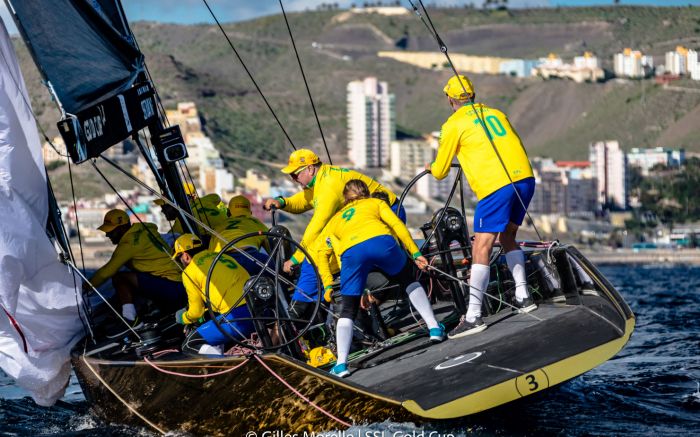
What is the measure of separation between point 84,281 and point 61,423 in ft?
3.78

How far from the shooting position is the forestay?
9.62 m

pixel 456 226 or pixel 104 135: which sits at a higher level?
pixel 104 135

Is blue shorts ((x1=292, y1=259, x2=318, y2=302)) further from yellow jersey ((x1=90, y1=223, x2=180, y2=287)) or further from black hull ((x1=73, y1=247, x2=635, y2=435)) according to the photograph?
yellow jersey ((x1=90, y1=223, x2=180, y2=287))

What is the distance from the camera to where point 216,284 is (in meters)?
8.86

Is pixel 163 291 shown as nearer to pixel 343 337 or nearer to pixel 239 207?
pixel 239 207

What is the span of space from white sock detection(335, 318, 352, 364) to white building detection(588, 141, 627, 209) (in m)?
128

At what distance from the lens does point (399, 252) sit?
8352mm

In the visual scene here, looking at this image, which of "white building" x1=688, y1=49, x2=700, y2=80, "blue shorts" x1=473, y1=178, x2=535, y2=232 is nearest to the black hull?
"blue shorts" x1=473, y1=178, x2=535, y2=232

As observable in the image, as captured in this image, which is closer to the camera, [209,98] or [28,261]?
[28,261]

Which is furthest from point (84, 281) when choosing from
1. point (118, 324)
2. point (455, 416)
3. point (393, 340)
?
point (455, 416)

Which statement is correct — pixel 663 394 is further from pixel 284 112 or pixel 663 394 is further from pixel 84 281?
pixel 284 112

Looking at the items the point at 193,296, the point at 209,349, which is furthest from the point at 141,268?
the point at 209,349

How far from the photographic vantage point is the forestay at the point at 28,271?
962cm

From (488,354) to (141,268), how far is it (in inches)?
155
